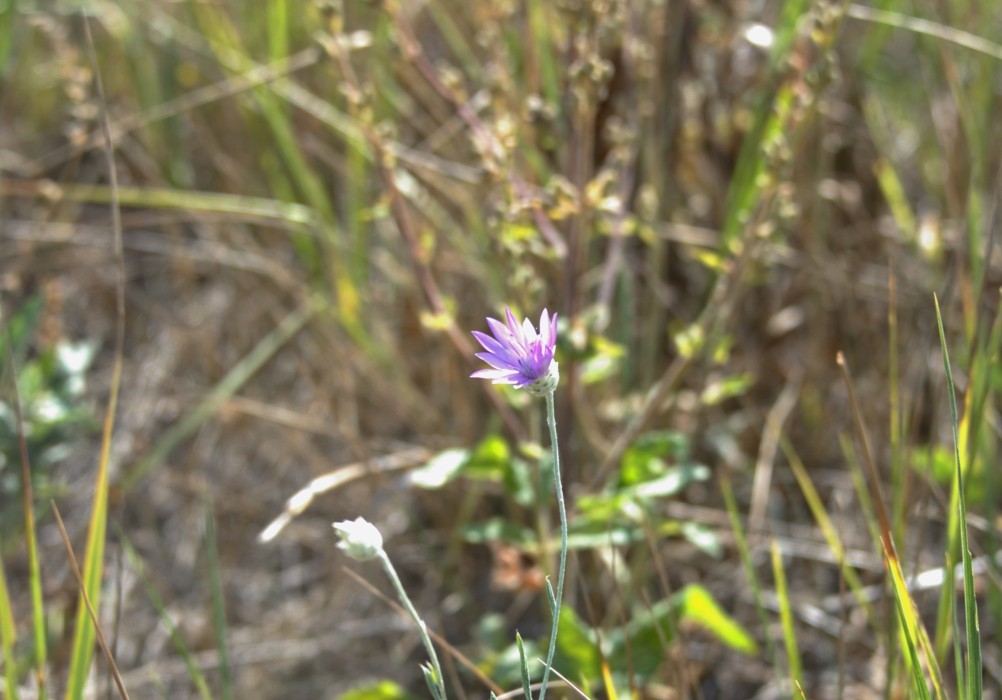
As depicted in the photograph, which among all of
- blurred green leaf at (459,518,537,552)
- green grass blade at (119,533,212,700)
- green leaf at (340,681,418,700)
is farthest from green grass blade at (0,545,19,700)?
blurred green leaf at (459,518,537,552)

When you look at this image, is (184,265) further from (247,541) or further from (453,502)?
(453,502)

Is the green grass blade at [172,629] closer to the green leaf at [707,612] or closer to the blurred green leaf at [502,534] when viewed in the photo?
the blurred green leaf at [502,534]

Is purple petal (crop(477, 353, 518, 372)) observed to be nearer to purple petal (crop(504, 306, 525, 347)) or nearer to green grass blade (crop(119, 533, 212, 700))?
purple petal (crop(504, 306, 525, 347))

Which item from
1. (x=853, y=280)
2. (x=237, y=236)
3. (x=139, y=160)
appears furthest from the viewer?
(x=139, y=160)

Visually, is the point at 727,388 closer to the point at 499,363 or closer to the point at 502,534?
the point at 502,534

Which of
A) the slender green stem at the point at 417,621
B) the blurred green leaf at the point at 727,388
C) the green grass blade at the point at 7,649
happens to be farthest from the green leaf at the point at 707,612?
the green grass blade at the point at 7,649

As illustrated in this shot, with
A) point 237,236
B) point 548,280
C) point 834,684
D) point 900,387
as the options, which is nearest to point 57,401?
point 237,236
